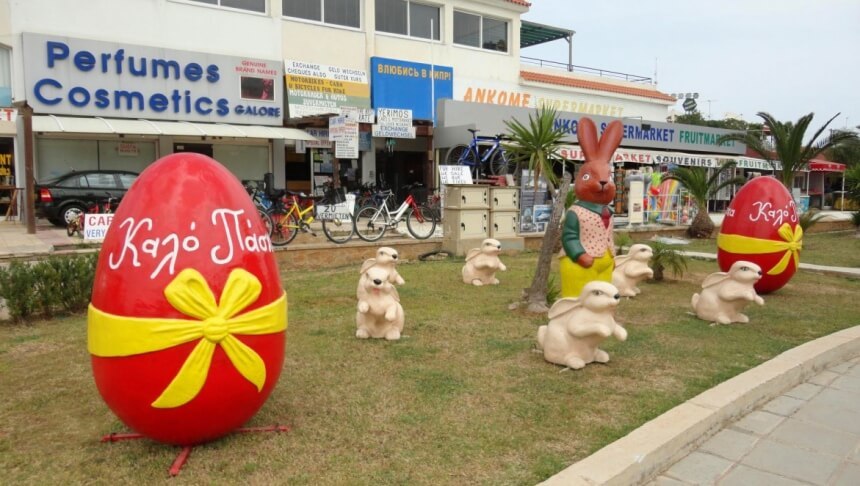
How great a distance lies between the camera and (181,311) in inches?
125

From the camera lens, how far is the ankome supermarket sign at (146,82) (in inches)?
585

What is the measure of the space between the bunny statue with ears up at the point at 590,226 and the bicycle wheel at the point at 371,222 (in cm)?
637

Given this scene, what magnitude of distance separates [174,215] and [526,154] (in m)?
5.75

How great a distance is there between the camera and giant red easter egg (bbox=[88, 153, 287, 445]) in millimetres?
3172

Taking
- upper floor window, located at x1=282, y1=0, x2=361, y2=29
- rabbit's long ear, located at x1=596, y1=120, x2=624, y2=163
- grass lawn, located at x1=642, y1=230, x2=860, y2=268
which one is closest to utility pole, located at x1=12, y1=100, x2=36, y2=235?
upper floor window, located at x1=282, y1=0, x2=361, y2=29

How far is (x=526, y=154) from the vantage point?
829cm

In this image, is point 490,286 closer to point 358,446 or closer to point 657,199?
point 358,446

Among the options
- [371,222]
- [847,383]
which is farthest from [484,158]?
[847,383]

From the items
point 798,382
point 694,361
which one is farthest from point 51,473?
point 798,382

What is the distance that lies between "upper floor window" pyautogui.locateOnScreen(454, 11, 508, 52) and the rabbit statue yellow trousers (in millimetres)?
16990

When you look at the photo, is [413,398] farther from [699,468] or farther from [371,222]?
[371,222]

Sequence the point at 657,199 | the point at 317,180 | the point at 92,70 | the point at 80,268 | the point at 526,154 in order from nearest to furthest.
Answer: the point at 80,268 → the point at 526,154 → the point at 92,70 → the point at 657,199 → the point at 317,180

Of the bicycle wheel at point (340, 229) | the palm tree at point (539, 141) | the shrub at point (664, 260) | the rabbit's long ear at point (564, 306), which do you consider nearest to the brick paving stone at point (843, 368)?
the rabbit's long ear at point (564, 306)

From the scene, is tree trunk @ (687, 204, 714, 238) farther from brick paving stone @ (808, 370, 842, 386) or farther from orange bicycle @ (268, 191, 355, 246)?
brick paving stone @ (808, 370, 842, 386)
